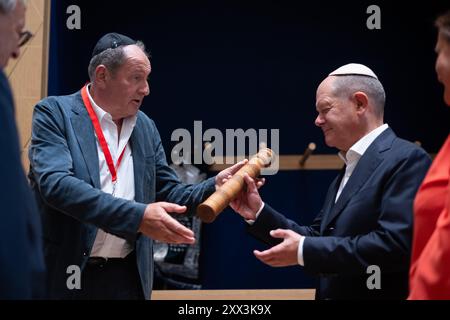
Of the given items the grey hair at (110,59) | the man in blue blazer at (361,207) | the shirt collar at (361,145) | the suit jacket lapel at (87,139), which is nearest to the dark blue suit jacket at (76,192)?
the suit jacket lapel at (87,139)

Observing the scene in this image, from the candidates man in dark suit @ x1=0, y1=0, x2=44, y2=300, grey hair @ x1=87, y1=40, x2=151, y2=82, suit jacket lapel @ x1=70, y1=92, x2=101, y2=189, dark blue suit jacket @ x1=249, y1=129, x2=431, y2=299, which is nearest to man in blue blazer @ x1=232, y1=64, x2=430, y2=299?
dark blue suit jacket @ x1=249, y1=129, x2=431, y2=299

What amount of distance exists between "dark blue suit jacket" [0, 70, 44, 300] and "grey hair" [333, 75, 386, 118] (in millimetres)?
1522

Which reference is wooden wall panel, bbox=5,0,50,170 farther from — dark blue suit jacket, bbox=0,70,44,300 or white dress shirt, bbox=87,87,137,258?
dark blue suit jacket, bbox=0,70,44,300

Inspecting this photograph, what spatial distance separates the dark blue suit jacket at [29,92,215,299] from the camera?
2568 mm

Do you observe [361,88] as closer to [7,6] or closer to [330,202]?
[330,202]

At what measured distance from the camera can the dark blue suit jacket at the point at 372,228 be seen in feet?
7.79

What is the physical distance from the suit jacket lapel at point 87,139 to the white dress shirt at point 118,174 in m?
0.05

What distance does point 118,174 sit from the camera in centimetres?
291

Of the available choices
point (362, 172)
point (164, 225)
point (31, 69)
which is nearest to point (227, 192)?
point (164, 225)

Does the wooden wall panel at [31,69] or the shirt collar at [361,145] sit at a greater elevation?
the wooden wall panel at [31,69]

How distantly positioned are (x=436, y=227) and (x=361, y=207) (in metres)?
0.64

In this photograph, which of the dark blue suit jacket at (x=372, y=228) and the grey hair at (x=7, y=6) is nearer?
the grey hair at (x=7, y=6)

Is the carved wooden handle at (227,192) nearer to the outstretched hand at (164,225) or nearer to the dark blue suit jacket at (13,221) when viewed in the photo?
the outstretched hand at (164,225)

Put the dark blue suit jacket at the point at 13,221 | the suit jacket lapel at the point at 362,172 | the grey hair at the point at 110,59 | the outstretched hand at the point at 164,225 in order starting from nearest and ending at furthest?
the dark blue suit jacket at the point at 13,221
the outstretched hand at the point at 164,225
the suit jacket lapel at the point at 362,172
the grey hair at the point at 110,59
